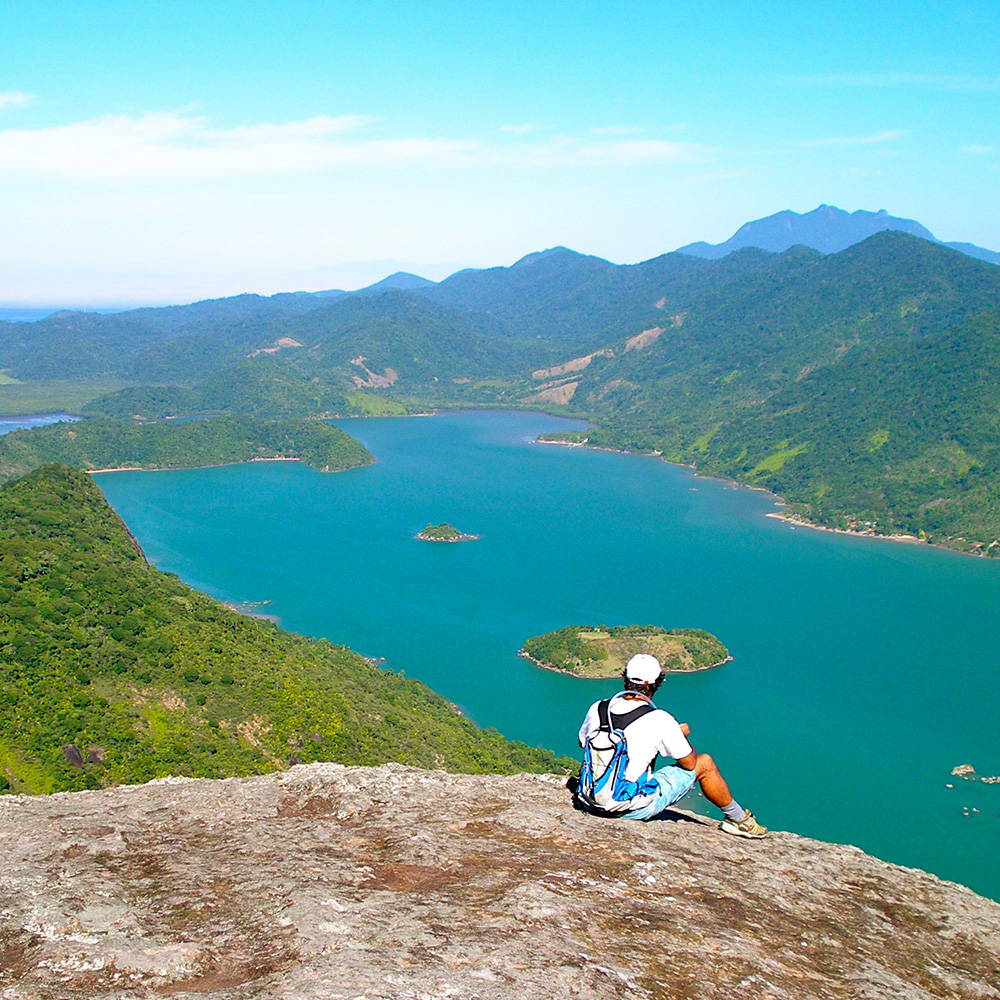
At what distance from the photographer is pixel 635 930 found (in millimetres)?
7480

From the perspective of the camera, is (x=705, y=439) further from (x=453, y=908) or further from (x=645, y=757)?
(x=453, y=908)

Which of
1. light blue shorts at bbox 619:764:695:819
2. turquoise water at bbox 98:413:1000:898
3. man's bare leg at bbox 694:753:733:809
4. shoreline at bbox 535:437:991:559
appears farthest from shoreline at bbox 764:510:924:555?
man's bare leg at bbox 694:753:733:809

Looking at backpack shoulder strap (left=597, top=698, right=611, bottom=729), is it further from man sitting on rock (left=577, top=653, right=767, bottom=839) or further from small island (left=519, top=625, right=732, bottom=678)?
small island (left=519, top=625, right=732, bottom=678)

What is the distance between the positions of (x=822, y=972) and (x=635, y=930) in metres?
1.60

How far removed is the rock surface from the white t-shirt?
3.95 feet

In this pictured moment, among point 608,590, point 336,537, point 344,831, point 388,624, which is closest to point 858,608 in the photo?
point 608,590

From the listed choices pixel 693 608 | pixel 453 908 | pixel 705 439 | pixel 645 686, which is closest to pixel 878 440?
pixel 705 439

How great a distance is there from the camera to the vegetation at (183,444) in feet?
545

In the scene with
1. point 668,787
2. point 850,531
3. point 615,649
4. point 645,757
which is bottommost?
point 615,649

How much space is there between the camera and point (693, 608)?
3487 inches

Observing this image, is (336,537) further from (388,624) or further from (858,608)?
(858,608)

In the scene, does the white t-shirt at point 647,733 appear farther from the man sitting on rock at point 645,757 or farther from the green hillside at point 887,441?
the green hillside at point 887,441

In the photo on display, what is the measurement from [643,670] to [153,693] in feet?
112

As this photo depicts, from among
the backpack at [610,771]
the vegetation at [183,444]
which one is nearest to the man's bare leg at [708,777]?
the backpack at [610,771]
